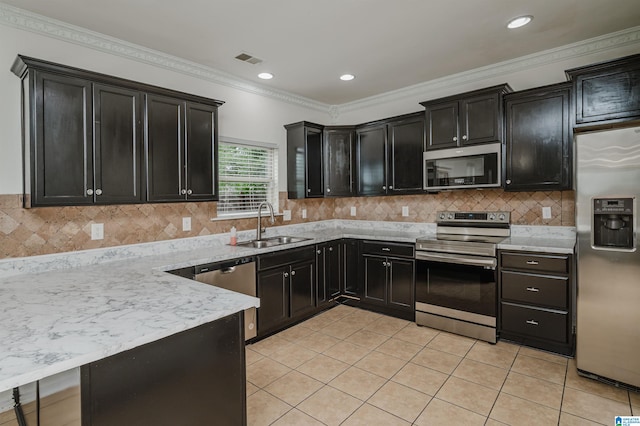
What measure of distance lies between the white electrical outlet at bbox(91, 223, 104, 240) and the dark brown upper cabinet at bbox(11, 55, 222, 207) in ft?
1.35

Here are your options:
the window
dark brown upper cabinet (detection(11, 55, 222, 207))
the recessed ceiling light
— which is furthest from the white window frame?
the recessed ceiling light

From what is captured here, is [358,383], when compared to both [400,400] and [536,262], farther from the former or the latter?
[536,262]

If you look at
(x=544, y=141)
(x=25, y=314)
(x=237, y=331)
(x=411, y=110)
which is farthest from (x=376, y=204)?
(x=25, y=314)

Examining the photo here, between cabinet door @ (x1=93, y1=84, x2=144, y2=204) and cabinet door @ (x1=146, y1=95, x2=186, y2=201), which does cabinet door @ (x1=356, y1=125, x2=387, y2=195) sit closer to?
cabinet door @ (x1=146, y1=95, x2=186, y2=201)

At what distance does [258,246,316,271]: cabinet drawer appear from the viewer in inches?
129

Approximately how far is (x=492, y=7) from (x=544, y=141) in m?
1.35

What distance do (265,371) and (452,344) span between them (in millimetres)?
1763

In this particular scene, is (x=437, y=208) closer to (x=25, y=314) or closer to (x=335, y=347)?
(x=335, y=347)

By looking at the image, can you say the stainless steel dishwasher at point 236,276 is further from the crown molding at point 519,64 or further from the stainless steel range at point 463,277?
the crown molding at point 519,64

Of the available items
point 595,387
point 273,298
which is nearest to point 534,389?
point 595,387

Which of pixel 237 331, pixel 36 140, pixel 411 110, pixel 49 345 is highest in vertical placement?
pixel 411 110

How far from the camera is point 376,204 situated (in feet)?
15.6

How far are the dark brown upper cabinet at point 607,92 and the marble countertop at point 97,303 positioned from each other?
1097mm

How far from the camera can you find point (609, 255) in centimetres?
244
